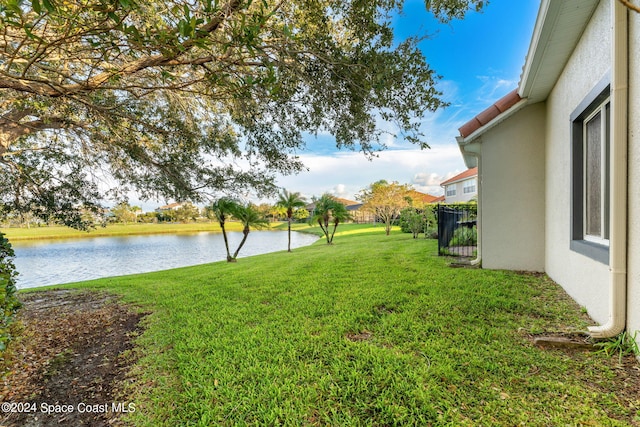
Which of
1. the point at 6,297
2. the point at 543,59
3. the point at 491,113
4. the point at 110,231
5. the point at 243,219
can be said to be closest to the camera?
the point at 6,297

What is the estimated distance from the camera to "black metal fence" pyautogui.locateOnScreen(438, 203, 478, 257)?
30.2 feet

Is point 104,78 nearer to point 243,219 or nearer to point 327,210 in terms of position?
point 243,219

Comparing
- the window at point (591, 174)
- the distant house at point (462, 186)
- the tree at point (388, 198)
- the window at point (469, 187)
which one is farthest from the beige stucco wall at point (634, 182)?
the window at point (469, 187)

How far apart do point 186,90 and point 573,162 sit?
20.2ft

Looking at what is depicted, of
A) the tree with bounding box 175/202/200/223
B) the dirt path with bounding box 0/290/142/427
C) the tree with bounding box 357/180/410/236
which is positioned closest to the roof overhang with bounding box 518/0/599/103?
the dirt path with bounding box 0/290/142/427

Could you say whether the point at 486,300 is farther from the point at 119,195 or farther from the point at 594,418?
the point at 119,195

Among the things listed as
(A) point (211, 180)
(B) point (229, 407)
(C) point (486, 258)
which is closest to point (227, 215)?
(A) point (211, 180)

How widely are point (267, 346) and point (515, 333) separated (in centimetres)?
307

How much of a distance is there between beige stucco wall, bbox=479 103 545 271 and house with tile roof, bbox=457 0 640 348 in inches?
0.8

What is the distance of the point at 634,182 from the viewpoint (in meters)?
2.73

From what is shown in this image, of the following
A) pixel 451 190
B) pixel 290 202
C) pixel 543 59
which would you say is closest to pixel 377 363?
pixel 543 59

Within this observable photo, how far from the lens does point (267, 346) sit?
11.1 feet

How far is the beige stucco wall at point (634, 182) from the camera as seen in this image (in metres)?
2.65

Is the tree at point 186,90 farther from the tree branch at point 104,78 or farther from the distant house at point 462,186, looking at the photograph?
the distant house at point 462,186
